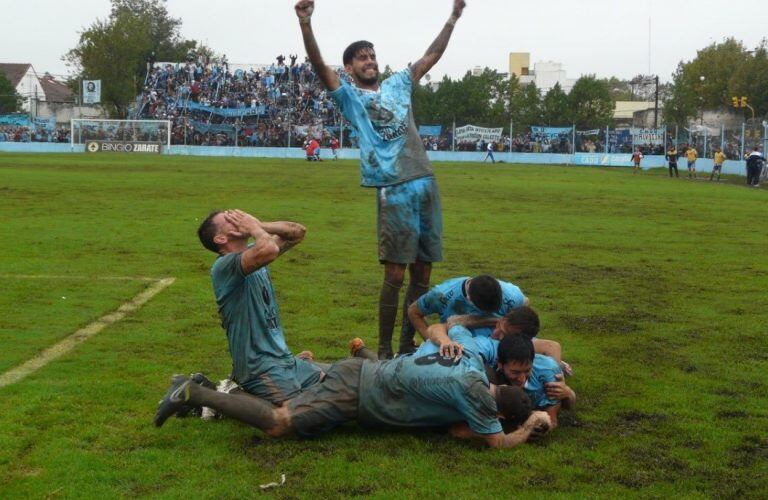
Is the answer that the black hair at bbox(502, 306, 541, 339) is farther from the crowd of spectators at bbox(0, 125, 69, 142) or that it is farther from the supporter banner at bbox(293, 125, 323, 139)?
the crowd of spectators at bbox(0, 125, 69, 142)

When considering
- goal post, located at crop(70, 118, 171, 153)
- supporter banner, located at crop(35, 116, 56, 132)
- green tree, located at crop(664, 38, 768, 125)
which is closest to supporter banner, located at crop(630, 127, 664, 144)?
green tree, located at crop(664, 38, 768, 125)

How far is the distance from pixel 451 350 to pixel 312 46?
93.1 inches

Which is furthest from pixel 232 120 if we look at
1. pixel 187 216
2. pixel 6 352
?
pixel 6 352

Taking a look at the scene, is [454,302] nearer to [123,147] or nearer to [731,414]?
[731,414]

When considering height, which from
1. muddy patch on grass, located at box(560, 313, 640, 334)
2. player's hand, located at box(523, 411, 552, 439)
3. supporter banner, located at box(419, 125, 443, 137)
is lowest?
player's hand, located at box(523, 411, 552, 439)

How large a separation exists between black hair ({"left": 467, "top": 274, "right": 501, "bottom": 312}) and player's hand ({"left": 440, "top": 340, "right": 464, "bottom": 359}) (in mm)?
614

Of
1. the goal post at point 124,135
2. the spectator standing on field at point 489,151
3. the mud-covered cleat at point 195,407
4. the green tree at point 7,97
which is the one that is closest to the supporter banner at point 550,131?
the spectator standing on field at point 489,151

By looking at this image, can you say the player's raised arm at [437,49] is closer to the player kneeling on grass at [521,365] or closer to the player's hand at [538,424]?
the player kneeling on grass at [521,365]

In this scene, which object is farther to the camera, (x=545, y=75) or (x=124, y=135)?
(x=545, y=75)

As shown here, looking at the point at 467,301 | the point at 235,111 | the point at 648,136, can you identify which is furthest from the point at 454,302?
the point at 235,111

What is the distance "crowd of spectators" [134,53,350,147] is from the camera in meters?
64.4

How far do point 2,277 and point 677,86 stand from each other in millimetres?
77389

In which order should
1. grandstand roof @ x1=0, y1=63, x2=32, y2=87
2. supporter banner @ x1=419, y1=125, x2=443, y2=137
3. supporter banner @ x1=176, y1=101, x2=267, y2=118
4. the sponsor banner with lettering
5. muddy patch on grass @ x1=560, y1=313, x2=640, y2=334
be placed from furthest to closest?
grandstand roof @ x1=0, y1=63, x2=32, y2=87 → supporter banner @ x1=176, y1=101, x2=267, y2=118 → supporter banner @ x1=419, y1=125, x2=443, y2=137 → the sponsor banner with lettering → muddy patch on grass @ x1=560, y1=313, x2=640, y2=334

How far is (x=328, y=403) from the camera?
5.21m
